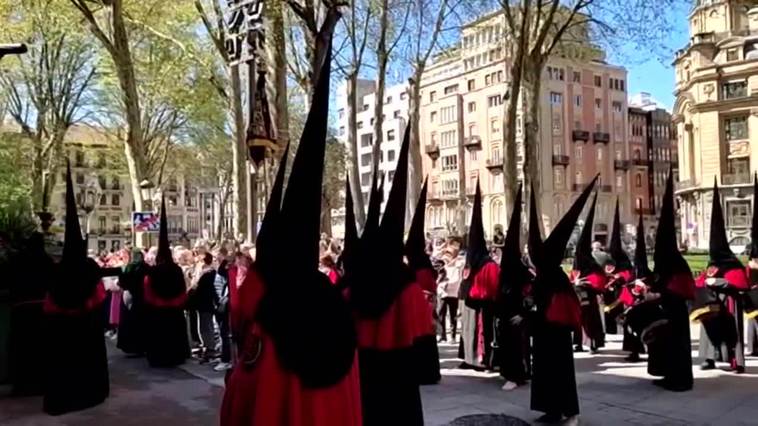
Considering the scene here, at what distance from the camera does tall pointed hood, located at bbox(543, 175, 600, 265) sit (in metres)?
7.84

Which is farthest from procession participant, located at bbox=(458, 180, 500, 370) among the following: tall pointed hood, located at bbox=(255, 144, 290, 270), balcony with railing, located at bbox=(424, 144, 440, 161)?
balcony with railing, located at bbox=(424, 144, 440, 161)

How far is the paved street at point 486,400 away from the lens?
823cm

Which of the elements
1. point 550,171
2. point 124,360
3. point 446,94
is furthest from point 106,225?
point 124,360

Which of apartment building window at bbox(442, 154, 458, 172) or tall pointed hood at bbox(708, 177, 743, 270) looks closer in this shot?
tall pointed hood at bbox(708, 177, 743, 270)

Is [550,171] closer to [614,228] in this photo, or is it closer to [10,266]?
[614,228]

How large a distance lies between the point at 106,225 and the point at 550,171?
5479cm

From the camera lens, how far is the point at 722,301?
10.5 metres

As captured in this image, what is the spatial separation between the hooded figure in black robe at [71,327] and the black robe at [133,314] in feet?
11.8

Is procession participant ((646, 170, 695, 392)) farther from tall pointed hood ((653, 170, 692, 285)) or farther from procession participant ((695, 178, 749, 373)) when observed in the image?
procession participant ((695, 178, 749, 373))

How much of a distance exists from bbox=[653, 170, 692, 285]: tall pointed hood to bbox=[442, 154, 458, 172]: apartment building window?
73675mm

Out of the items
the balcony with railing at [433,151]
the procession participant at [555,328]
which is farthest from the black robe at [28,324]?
the balcony with railing at [433,151]

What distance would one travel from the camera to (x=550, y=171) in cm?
7994

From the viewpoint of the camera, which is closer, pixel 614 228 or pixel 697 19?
pixel 614 228

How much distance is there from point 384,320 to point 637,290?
556cm
